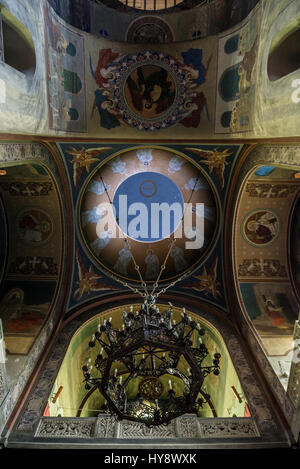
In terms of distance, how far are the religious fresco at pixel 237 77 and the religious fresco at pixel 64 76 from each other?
3477 mm

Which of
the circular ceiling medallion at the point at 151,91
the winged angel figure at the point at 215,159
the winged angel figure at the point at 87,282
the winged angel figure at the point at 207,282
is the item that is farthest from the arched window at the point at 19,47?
the winged angel figure at the point at 207,282

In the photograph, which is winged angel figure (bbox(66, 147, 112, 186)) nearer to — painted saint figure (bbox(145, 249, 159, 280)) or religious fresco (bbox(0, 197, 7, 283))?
religious fresco (bbox(0, 197, 7, 283))

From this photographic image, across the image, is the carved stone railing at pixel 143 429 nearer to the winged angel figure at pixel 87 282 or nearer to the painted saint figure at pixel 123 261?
the winged angel figure at pixel 87 282

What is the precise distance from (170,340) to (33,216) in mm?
6477

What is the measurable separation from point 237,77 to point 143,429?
8178mm

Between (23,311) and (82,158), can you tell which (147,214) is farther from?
(23,311)

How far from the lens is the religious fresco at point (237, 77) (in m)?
6.39

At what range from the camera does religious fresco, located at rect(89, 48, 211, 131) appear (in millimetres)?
7605

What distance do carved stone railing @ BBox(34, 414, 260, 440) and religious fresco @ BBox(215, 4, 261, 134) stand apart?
21.0ft

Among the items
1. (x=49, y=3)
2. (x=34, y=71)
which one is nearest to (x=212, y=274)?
(x=34, y=71)

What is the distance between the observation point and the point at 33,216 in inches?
376

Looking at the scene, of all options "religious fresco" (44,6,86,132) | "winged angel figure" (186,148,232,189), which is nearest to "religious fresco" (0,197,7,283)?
"religious fresco" (44,6,86,132)

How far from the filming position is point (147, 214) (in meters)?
10.4

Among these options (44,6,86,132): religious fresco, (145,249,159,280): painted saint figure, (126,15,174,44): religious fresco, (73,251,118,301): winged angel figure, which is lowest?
(73,251,118,301): winged angel figure
